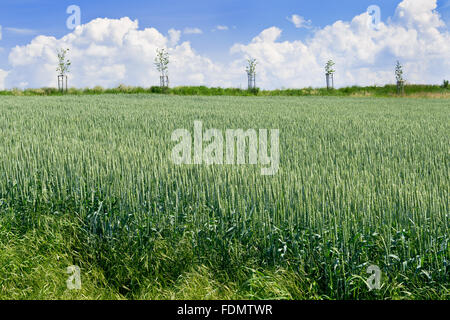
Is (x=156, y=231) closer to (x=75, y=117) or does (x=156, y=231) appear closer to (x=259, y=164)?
Result: (x=259, y=164)

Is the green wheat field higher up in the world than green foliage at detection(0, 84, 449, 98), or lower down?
lower down

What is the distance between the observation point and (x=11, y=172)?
5.68 meters

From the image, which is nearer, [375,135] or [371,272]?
[371,272]

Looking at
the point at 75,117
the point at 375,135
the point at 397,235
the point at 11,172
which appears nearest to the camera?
the point at 397,235

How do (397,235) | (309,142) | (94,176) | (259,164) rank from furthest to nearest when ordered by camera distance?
1. (309,142)
2. (259,164)
3. (94,176)
4. (397,235)

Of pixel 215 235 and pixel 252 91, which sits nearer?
pixel 215 235

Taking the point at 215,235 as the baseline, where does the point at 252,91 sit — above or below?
above

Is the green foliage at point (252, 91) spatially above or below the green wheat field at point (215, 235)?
above

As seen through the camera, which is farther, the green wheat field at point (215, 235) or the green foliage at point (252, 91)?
the green foliage at point (252, 91)

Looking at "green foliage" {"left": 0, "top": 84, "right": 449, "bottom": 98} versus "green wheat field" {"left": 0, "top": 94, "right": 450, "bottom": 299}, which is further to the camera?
"green foliage" {"left": 0, "top": 84, "right": 449, "bottom": 98}

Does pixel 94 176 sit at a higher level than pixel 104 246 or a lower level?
higher

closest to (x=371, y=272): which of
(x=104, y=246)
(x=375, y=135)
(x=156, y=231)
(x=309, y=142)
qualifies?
(x=156, y=231)

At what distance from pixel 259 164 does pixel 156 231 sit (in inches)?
101

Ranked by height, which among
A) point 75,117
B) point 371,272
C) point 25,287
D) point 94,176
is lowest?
point 25,287
